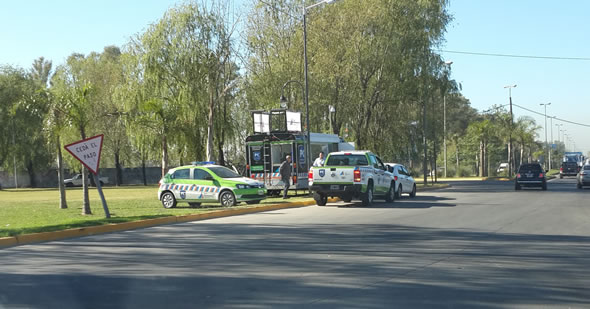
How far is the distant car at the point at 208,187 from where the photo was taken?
76.5 ft

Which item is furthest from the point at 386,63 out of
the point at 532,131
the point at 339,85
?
the point at 532,131

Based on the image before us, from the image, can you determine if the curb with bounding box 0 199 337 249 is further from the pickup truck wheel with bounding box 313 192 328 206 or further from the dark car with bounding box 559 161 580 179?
the dark car with bounding box 559 161 580 179

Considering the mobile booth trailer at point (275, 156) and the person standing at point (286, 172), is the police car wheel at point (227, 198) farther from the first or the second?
the mobile booth trailer at point (275, 156)

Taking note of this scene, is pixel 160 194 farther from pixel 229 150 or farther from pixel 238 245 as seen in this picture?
pixel 229 150

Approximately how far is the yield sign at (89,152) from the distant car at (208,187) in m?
5.98

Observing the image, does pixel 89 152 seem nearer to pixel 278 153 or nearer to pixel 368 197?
pixel 368 197

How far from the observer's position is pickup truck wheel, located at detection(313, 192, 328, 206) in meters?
24.3

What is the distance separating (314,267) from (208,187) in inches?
567

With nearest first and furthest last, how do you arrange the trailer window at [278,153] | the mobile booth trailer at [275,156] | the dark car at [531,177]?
the mobile booth trailer at [275,156]
the trailer window at [278,153]
the dark car at [531,177]

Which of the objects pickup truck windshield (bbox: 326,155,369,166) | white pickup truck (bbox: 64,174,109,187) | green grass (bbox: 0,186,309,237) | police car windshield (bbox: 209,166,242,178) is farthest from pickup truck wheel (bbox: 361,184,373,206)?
white pickup truck (bbox: 64,174,109,187)

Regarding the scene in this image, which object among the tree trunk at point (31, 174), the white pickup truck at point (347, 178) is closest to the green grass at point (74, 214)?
the white pickup truck at point (347, 178)

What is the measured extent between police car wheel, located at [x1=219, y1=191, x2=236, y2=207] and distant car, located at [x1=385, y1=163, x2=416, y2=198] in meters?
7.44

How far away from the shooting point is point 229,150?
47906mm

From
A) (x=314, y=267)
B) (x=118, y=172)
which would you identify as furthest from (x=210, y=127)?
(x=118, y=172)
